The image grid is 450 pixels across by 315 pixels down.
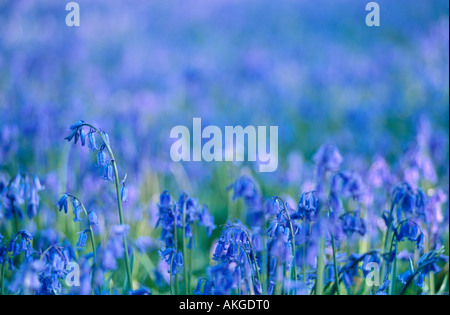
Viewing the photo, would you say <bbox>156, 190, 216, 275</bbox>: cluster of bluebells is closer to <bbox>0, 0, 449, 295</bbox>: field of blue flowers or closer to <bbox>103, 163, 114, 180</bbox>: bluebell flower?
<bbox>0, 0, 449, 295</bbox>: field of blue flowers

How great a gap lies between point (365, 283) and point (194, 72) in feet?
14.5

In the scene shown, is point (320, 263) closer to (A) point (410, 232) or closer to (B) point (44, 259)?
(A) point (410, 232)

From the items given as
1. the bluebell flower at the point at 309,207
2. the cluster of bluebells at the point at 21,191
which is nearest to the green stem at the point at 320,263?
the bluebell flower at the point at 309,207

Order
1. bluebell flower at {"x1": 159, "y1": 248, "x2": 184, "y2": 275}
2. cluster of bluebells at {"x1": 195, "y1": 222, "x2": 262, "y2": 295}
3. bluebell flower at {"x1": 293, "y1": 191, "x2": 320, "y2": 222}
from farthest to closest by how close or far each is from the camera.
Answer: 1. bluebell flower at {"x1": 159, "y1": 248, "x2": 184, "y2": 275}
2. bluebell flower at {"x1": 293, "y1": 191, "x2": 320, "y2": 222}
3. cluster of bluebells at {"x1": 195, "y1": 222, "x2": 262, "y2": 295}

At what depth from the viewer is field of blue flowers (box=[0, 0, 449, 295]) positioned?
184 cm

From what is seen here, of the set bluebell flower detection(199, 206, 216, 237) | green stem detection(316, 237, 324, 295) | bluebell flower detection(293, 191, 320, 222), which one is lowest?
green stem detection(316, 237, 324, 295)

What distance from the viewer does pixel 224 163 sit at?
4.01 meters

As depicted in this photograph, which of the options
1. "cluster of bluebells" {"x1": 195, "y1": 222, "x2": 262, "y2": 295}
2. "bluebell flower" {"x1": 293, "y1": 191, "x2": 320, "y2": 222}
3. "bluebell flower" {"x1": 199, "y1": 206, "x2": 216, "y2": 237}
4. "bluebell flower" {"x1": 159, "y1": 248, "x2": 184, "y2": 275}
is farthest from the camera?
"bluebell flower" {"x1": 199, "y1": 206, "x2": 216, "y2": 237}

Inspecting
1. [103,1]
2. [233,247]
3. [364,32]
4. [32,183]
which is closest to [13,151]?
[32,183]

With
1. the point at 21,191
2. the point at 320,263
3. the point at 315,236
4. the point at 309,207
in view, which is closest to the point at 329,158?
the point at 309,207

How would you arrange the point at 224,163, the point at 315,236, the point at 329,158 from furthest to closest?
the point at 224,163
the point at 329,158
the point at 315,236

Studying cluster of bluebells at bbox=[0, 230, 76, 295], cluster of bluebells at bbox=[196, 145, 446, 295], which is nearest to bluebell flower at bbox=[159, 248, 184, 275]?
cluster of bluebells at bbox=[196, 145, 446, 295]
